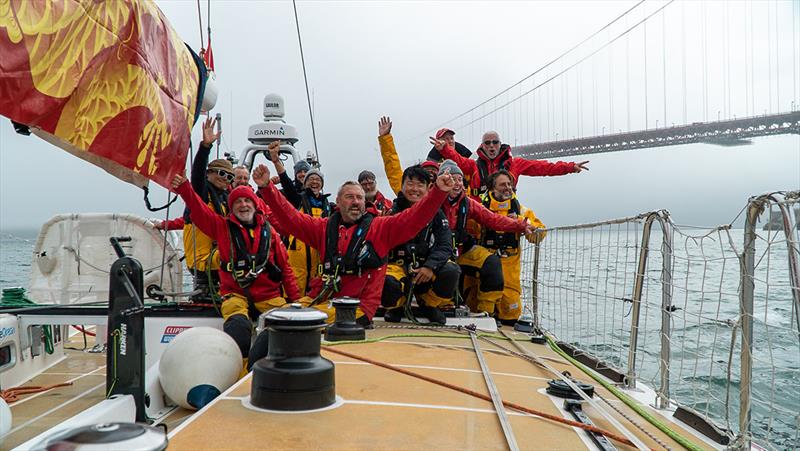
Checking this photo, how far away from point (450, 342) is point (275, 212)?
4.72 ft

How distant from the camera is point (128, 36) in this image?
2246 mm

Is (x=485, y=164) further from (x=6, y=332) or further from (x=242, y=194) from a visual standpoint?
(x=6, y=332)

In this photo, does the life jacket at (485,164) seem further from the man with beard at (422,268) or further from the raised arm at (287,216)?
the raised arm at (287,216)

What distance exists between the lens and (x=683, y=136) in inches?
1636

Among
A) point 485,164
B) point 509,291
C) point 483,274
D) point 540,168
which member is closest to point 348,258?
point 483,274

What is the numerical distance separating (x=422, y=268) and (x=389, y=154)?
1892mm

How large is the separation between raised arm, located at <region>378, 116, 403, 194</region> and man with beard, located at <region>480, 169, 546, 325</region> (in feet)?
3.06

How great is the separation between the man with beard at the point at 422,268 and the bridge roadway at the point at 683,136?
1381 inches

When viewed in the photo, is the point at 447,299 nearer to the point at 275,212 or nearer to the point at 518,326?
the point at 518,326

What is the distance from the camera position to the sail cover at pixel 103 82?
1731mm

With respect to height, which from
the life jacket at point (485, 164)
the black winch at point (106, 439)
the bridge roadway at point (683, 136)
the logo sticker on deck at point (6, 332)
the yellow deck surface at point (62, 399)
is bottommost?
the yellow deck surface at point (62, 399)

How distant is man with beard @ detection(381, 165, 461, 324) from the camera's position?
14.1 ft

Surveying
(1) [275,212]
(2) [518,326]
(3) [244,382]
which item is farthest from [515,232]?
(3) [244,382]

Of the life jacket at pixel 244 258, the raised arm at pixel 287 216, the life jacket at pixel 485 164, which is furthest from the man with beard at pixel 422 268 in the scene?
the life jacket at pixel 485 164
